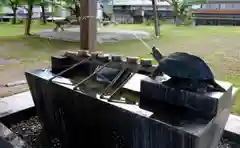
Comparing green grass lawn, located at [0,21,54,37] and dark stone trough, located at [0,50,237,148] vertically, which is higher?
green grass lawn, located at [0,21,54,37]

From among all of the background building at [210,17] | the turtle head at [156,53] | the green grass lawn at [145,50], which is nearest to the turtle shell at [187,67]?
the turtle head at [156,53]

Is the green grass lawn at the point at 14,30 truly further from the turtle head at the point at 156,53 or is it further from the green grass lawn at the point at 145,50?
the turtle head at the point at 156,53

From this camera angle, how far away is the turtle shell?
53.8 inches

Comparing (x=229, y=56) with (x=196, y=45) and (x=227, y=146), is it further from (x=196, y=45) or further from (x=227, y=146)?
(x=227, y=146)

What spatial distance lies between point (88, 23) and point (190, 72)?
264cm

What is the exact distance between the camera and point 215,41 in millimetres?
7914

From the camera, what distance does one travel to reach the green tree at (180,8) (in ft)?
32.4

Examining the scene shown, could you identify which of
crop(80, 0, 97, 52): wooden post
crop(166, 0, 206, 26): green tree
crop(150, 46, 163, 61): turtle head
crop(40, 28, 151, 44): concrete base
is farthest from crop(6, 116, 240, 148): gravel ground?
crop(166, 0, 206, 26): green tree

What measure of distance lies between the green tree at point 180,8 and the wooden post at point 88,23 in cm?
643

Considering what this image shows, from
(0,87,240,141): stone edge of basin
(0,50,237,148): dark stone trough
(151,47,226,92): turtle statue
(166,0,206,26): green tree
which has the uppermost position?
(166,0,206,26): green tree

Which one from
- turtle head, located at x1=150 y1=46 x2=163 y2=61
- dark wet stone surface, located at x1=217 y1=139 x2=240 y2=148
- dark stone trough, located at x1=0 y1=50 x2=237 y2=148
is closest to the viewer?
dark stone trough, located at x1=0 y1=50 x2=237 y2=148

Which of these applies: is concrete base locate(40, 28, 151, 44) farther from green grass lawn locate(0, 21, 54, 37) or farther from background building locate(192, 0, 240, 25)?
background building locate(192, 0, 240, 25)

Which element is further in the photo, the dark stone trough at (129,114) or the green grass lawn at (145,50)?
the green grass lawn at (145,50)

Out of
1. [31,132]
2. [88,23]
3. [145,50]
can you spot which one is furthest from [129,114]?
[145,50]
